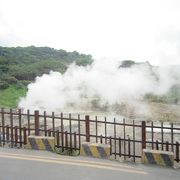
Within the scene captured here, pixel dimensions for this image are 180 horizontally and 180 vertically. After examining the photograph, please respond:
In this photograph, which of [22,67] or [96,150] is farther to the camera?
[22,67]

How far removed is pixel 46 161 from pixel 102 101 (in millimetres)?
24785

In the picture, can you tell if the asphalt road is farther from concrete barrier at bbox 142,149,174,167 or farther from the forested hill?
the forested hill

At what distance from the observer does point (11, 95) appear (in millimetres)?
38875

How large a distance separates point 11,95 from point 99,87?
1036 cm

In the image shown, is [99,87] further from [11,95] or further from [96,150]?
[96,150]

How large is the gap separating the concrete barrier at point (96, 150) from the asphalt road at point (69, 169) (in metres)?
0.26

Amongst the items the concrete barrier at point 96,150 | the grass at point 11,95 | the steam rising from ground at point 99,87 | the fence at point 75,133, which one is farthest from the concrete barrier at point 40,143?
the grass at point 11,95

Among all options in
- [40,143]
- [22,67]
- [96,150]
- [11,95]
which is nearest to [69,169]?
[96,150]

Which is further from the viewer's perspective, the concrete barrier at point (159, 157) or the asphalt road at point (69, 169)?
the concrete barrier at point (159, 157)

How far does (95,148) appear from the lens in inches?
332

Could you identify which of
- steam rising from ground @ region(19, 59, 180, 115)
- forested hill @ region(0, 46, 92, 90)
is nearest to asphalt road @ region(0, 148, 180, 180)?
steam rising from ground @ region(19, 59, 180, 115)

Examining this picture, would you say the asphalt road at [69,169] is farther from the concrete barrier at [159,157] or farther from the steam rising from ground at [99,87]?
the steam rising from ground at [99,87]

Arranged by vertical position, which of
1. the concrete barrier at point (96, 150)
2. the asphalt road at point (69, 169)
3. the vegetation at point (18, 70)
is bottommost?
the asphalt road at point (69, 169)

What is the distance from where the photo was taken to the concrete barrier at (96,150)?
27.5 ft
